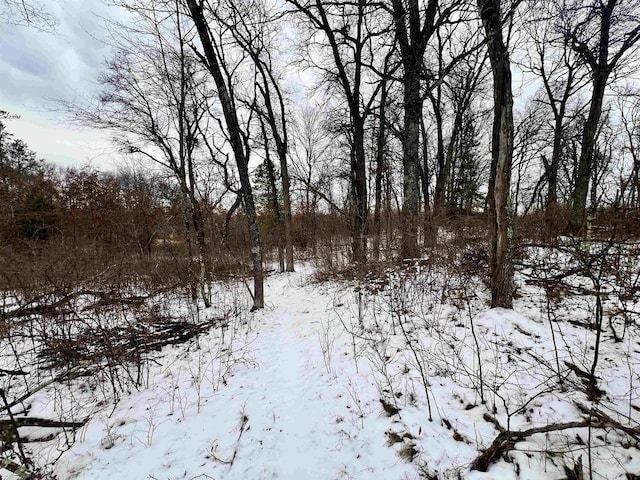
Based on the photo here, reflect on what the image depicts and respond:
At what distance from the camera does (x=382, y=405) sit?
2.55m

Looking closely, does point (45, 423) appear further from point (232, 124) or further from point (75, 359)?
point (232, 124)

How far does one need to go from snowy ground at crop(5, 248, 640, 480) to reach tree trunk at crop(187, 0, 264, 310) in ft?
8.38

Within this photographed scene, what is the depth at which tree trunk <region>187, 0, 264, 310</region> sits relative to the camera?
5.82 m

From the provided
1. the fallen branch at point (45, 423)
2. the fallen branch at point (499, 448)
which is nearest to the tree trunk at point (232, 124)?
the fallen branch at point (45, 423)

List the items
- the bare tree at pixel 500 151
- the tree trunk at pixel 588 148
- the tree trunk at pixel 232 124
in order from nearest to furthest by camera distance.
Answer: the bare tree at pixel 500 151 < the tree trunk at pixel 232 124 < the tree trunk at pixel 588 148

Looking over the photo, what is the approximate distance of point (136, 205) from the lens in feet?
45.6

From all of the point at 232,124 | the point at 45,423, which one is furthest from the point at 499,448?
the point at 232,124

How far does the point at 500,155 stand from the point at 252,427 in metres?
4.72

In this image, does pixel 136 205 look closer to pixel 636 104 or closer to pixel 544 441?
pixel 544 441

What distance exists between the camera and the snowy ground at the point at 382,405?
6.24 ft

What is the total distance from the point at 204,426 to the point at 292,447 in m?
1.00

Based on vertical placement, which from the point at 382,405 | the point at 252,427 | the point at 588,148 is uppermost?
the point at 588,148

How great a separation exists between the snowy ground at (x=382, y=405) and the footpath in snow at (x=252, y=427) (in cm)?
1

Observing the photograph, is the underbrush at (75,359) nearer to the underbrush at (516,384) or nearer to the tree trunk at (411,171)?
the underbrush at (516,384)
